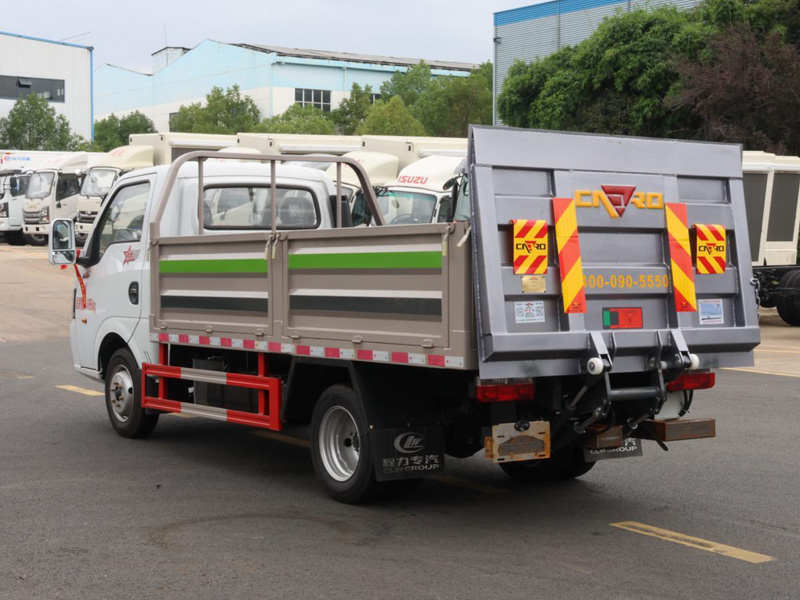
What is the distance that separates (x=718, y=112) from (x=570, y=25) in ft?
60.7

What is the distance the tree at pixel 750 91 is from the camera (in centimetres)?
2730

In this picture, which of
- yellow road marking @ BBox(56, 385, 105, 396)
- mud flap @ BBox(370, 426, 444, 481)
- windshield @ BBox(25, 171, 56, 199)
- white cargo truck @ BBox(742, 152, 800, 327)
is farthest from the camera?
windshield @ BBox(25, 171, 56, 199)

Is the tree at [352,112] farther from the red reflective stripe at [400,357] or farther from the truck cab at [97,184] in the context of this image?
the red reflective stripe at [400,357]

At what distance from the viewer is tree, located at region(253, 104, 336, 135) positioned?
72.8 m

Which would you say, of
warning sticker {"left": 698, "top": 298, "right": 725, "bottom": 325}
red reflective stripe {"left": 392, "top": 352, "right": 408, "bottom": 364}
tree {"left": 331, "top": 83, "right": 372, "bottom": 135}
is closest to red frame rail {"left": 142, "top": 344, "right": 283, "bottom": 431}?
red reflective stripe {"left": 392, "top": 352, "right": 408, "bottom": 364}

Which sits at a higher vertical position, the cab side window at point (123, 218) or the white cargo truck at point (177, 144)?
the white cargo truck at point (177, 144)

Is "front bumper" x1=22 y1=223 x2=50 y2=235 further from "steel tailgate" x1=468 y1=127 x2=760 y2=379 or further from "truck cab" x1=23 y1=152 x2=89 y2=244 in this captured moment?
"steel tailgate" x1=468 y1=127 x2=760 y2=379

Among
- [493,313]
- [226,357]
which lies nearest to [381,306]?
[493,313]

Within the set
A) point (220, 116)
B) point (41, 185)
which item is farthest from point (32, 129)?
point (41, 185)

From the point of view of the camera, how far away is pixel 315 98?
92.7m

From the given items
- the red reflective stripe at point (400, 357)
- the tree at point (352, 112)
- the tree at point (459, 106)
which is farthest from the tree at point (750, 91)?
the tree at point (352, 112)

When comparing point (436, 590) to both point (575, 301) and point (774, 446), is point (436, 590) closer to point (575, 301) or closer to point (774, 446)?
point (575, 301)

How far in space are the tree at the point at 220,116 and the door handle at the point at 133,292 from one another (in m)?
69.9

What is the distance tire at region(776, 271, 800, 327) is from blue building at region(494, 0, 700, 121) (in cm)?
2315
